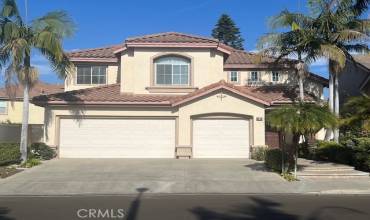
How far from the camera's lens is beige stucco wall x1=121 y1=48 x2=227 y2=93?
2738 centimetres

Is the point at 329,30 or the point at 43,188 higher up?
the point at 329,30

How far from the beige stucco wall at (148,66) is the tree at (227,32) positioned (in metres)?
36.4

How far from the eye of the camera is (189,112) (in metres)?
26.0

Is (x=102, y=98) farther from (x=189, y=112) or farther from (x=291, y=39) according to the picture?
(x=291, y=39)

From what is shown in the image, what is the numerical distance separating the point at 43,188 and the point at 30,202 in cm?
293

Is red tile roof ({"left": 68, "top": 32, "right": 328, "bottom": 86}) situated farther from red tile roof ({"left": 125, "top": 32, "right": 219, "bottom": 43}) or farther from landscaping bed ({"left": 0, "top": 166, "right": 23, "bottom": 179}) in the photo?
landscaping bed ({"left": 0, "top": 166, "right": 23, "bottom": 179})

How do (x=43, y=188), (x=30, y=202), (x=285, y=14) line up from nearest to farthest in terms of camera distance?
(x=30, y=202) < (x=43, y=188) < (x=285, y=14)

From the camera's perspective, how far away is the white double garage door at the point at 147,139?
25.9 metres

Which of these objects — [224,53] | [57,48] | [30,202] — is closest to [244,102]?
[224,53]

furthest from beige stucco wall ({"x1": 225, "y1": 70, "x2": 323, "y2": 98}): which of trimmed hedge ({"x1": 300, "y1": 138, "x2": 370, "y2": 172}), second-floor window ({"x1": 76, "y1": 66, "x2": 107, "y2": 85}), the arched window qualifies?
second-floor window ({"x1": 76, "y1": 66, "x2": 107, "y2": 85})

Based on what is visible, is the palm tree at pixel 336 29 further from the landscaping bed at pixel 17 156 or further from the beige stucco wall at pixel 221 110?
the landscaping bed at pixel 17 156

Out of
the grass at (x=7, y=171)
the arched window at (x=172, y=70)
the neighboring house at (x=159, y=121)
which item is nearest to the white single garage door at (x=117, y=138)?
the neighboring house at (x=159, y=121)

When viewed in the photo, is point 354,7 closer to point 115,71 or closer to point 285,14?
point 285,14

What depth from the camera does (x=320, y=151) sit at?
23609 millimetres
